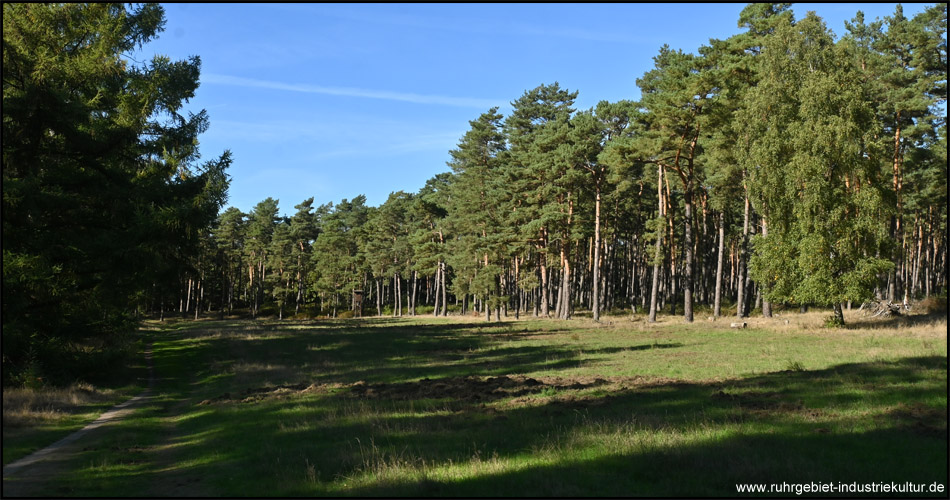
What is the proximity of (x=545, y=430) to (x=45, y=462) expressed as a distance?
30.4ft

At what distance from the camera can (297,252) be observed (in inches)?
3706

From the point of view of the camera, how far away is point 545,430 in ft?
35.0

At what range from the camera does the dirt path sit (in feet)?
29.1

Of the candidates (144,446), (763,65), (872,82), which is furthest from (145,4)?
(872,82)

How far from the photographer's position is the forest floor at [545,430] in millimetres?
7832

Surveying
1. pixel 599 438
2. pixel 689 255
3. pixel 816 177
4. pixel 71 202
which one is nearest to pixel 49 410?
pixel 71 202

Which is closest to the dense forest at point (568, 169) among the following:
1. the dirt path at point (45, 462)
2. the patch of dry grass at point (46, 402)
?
the patch of dry grass at point (46, 402)

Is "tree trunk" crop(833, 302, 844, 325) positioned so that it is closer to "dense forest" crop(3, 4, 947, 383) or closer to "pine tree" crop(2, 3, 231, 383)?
"dense forest" crop(3, 4, 947, 383)

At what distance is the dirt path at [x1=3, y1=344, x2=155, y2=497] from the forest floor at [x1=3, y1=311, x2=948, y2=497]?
0.09m

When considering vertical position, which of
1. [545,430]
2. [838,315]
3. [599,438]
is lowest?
[545,430]

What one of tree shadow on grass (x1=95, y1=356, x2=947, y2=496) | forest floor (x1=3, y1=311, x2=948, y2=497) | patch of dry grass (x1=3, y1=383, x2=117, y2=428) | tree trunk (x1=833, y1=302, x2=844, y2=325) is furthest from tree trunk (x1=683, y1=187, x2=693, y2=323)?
patch of dry grass (x1=3, y1=383, x2=117, y2=428)

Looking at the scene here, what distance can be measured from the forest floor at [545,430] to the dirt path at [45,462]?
9 cm

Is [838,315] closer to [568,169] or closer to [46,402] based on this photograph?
[568,169]

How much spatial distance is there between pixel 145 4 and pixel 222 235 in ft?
239
